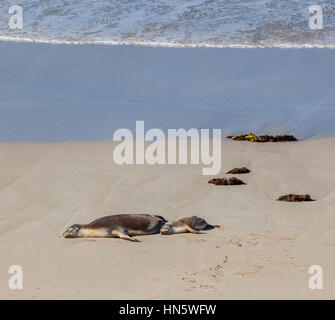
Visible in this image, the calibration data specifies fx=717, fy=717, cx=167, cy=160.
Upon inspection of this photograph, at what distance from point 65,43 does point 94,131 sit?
624cm

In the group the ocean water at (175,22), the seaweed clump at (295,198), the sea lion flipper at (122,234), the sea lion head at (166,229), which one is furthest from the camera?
the ocean water at (175,22)

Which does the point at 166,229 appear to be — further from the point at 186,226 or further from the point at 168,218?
the point at 168,218

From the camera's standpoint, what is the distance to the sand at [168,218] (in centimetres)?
545

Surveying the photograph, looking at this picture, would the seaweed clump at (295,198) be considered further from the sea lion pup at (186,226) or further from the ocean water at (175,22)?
the ocean water at (175,22)

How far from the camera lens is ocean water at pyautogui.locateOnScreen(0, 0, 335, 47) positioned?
1653cm

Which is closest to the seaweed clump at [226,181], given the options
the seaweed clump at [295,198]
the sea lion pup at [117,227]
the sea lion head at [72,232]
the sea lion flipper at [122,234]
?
the seaweed clump at [295,198]

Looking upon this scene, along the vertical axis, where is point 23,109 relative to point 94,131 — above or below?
above

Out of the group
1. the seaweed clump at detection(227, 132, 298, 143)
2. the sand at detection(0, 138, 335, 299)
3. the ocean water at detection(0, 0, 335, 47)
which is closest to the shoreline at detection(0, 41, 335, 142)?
the seaweed clump at detection(227, 132, 298, 143)

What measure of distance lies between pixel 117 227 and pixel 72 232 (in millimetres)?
423

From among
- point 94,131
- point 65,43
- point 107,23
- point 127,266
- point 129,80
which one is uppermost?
point 107,23

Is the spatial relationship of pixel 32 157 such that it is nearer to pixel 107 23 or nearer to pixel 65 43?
pixel 65 43

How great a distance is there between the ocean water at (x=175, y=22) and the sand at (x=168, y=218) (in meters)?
6.84

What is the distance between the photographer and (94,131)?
10.7 metres
